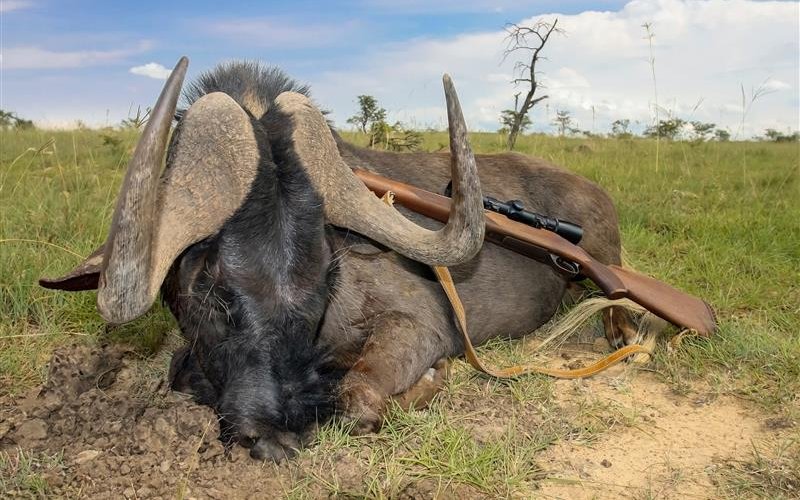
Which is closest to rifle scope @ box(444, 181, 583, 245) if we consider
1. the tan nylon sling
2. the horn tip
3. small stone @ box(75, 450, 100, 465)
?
the tan nylon sling

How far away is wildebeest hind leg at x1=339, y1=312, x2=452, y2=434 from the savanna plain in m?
0.10

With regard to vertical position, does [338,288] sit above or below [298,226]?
below

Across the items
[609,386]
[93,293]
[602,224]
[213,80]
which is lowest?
[609,386]

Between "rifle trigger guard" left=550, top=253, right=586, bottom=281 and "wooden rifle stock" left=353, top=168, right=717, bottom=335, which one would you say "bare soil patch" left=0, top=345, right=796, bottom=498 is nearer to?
"wooden rifle stock" left=353, top=168, right=717, bottom=335

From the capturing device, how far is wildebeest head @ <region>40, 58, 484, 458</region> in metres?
2.96

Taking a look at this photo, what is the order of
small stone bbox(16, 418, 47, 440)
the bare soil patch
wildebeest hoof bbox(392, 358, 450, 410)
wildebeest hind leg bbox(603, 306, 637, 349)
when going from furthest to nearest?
wildebeest hind leg bbox(603, 306, 637, 349) → wildebeest hoof bbox(392, 358, 450, 410) → small stone bbox(16, 418, 47, 440) → the bare soil patch

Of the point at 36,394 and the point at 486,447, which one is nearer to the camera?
the point at 486,447

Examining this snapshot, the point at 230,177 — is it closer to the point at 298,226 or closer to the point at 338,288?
the point at 298,226

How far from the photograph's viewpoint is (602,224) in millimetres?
5184

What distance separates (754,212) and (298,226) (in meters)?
6.37

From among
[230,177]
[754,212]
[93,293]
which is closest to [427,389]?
[230,177]

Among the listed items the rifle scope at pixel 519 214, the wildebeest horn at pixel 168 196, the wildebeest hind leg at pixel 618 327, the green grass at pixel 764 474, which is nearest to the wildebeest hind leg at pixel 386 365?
the rifle scope at pixel 519 214

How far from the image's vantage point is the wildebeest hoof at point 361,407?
10.5 feet

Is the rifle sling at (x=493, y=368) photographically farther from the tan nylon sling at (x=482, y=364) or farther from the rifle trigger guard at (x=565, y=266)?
the rifle trigger guard at (x=565, y=266)
